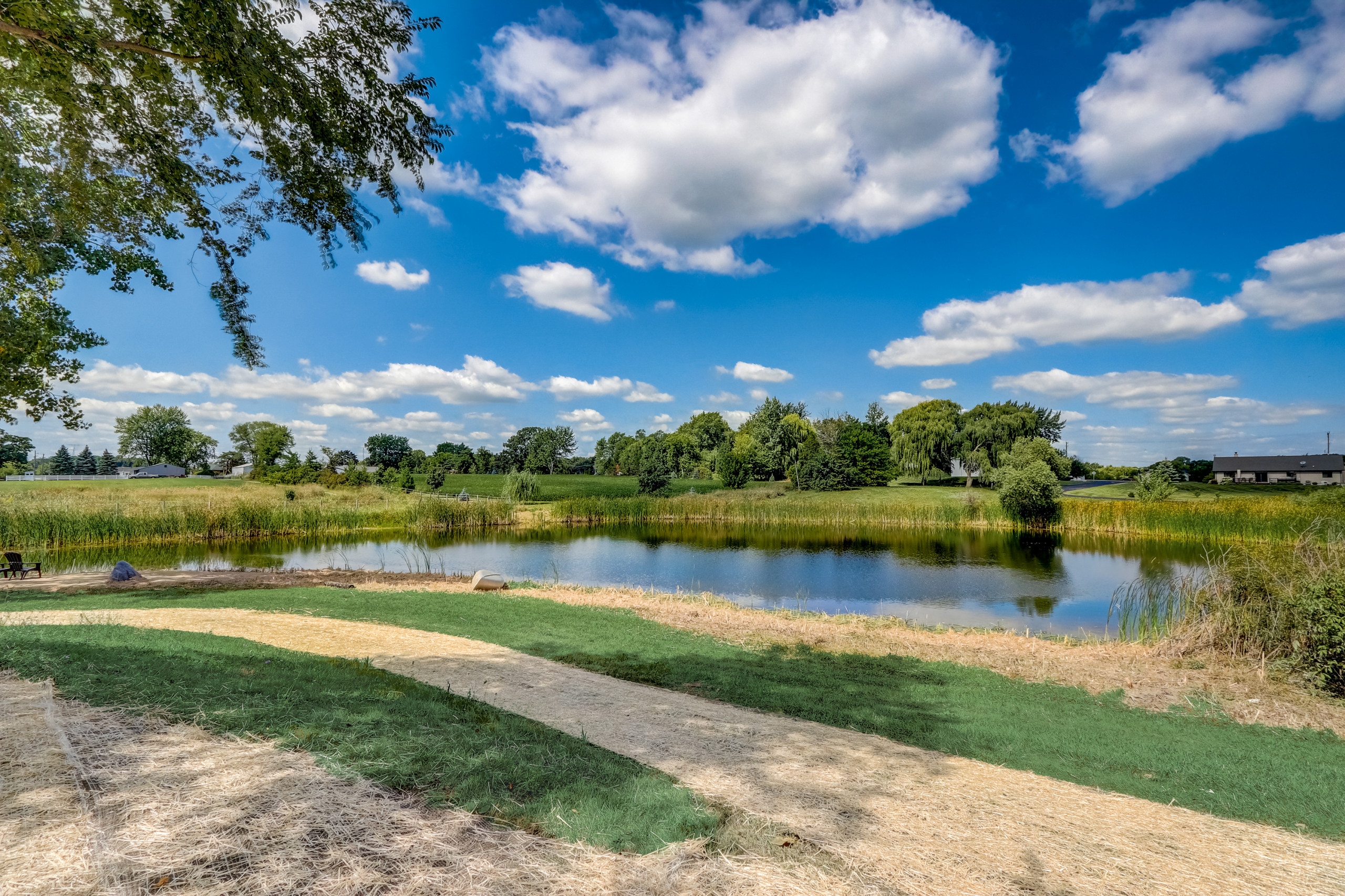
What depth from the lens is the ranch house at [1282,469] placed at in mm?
65500

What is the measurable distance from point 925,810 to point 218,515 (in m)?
37.4

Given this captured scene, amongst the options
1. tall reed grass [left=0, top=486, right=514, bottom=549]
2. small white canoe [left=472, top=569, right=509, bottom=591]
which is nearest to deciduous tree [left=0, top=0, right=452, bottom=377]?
small white canoe [left=472, top=569, right=509, bottom=591]

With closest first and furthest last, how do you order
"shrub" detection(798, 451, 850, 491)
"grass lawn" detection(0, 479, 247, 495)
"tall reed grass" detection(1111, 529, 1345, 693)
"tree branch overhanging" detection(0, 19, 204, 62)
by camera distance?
1. "tree branch overhanging" detection(0, 19, 204, 62)
2. "tall reed grass" detection(1111, 529, 1345, 693)
3. "grass lawn" detection(0, 479, 247, 495)
4. "shrub" detection(798, 451, 850, 491)

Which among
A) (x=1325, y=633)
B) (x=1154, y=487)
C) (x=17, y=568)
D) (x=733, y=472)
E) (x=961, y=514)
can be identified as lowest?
(x=961, y=514)

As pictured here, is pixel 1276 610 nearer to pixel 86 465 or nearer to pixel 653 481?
pixel 653 481

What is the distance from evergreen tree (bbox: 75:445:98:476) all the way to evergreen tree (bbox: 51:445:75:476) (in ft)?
1.66

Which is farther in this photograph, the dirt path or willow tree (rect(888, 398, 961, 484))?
willow tree (rect(888, 398, 961, 484))

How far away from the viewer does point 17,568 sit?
53.5ft

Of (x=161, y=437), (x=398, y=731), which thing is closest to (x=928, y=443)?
(x=398, y=731)

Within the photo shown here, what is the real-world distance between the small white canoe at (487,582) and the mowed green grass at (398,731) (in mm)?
8947

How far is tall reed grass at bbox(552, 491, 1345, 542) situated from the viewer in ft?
92.2

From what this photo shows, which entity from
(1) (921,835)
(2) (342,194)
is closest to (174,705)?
(2) (342,194)

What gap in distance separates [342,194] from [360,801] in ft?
18.6

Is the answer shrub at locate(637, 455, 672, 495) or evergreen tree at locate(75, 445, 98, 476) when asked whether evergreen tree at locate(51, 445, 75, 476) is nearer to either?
evergreen tree at locate(75, 445, 98, 476)
